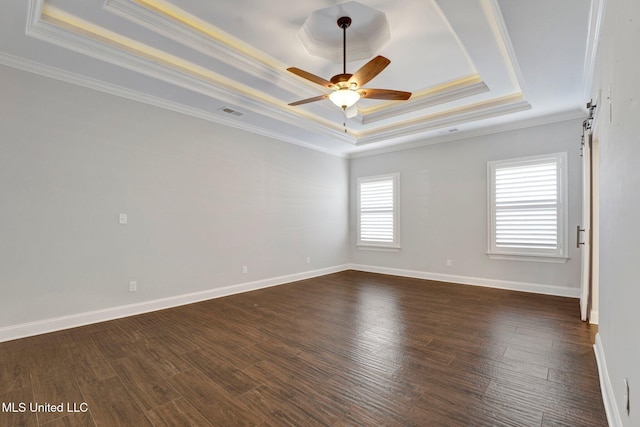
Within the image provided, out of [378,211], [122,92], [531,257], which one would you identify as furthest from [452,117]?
[122,92]

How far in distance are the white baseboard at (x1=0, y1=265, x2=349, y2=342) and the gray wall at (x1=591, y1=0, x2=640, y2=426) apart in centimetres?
445

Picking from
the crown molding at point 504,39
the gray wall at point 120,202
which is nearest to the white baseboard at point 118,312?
the gray wall at point 120,202

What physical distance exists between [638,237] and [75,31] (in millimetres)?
4370

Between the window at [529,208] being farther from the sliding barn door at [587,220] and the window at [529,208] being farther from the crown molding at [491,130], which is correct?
the sliding barn door at [587,220]

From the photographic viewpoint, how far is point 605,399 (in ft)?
6.26

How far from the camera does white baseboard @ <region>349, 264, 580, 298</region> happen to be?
4.60 m

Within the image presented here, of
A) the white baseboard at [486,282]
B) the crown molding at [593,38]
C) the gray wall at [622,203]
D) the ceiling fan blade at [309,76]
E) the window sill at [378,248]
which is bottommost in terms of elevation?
the white baseboard at [486,282]

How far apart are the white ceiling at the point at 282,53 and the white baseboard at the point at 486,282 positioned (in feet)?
8.73

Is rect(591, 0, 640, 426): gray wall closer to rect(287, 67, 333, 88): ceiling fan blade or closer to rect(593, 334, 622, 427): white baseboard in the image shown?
rect(593, 334, 622, 427): white baseboard

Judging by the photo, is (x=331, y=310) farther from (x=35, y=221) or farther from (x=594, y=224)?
(x=35, y=221)

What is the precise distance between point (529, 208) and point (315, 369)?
4.42 metres

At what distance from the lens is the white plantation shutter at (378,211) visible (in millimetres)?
6492

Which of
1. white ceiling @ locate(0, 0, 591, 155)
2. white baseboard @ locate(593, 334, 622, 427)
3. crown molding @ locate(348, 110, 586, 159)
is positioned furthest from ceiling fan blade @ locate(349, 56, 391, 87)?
crown molding @ locate(348, 110, 586, 159)

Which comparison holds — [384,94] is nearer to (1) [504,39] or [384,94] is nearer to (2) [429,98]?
(1) [504,39]
